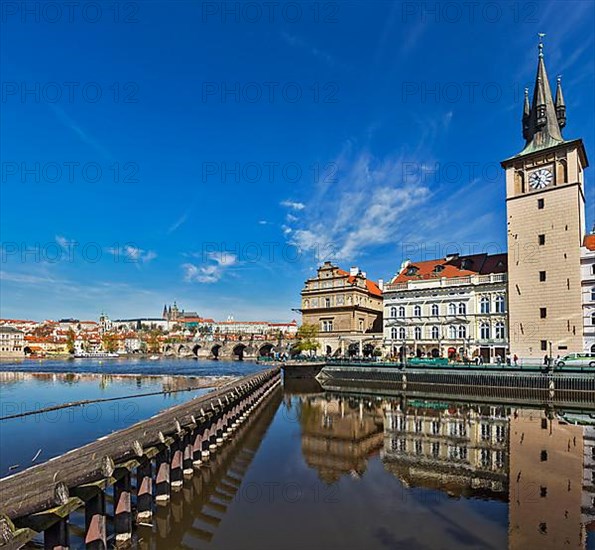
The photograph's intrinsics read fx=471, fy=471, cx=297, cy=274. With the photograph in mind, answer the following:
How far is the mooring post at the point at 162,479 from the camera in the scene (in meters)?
11.0

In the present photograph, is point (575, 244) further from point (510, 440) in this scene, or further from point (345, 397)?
point (510, 440)

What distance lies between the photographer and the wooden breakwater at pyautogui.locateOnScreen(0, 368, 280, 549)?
609 centimetres

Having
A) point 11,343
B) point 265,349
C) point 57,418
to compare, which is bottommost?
point 57,418

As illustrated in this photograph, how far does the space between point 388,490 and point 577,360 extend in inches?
1108

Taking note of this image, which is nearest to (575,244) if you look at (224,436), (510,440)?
(510,440)

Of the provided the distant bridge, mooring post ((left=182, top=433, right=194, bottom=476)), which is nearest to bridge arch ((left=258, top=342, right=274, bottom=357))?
the distant bridge

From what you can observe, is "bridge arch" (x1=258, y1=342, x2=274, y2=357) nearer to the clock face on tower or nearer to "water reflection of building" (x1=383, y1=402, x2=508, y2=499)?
the clock face on tower

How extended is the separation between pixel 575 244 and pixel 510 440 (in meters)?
25.3

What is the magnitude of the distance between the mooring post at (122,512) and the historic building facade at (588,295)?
37.4 m

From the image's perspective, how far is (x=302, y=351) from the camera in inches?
2502

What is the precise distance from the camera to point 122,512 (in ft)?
29.1

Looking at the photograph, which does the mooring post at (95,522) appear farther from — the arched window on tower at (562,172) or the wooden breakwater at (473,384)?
the arched window on tower at (562,172)

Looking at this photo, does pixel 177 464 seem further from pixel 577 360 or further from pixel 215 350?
pixel 215 350

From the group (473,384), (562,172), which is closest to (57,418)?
(473,384)
